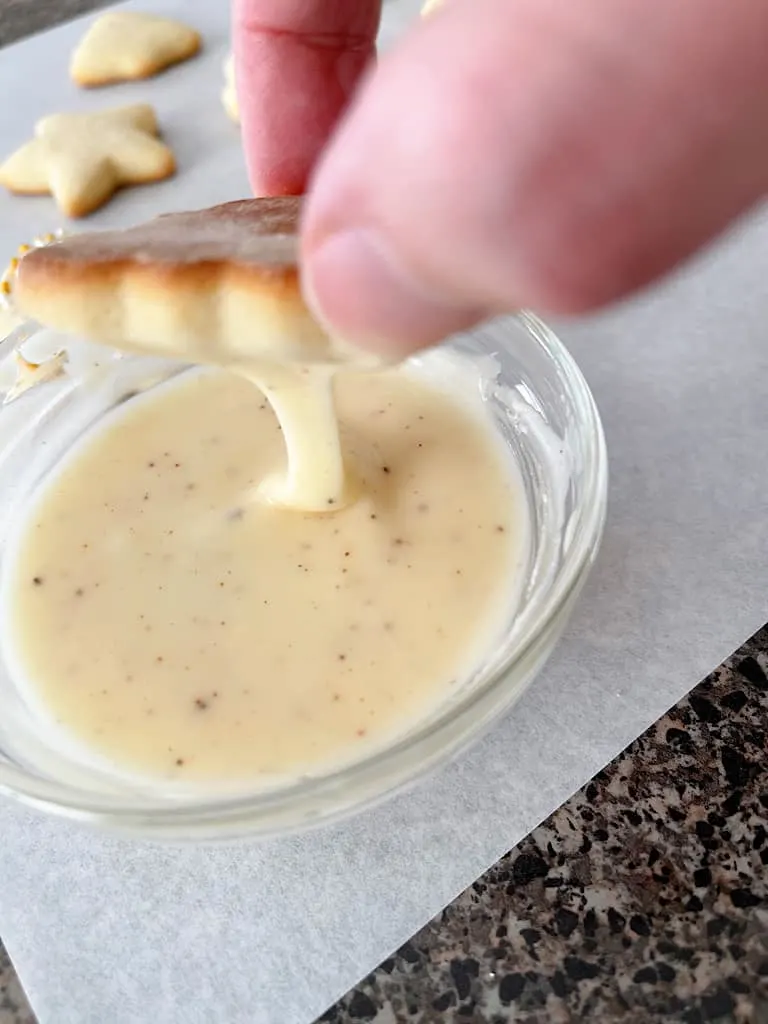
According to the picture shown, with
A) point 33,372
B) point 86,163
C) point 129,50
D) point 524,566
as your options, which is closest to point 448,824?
point 524,566

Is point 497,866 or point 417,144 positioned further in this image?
point 497,866

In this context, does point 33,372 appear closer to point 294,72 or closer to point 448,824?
point 294,72

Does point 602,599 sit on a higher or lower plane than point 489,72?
lower

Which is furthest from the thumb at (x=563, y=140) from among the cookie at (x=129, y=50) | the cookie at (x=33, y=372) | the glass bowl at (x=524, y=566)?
the cookie at (x=129, y=50)

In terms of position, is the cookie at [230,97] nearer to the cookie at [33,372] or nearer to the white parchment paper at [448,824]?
the cookie at [33,372]

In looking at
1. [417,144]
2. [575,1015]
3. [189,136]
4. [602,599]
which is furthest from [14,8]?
[575,1015]

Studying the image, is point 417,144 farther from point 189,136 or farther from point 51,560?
point 189,136

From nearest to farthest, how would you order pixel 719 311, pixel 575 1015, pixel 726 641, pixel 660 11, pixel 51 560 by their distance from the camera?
pixel 660 11
pixel 575 1015
pixel 726 641
pixel 51 560
pixel 719 311
